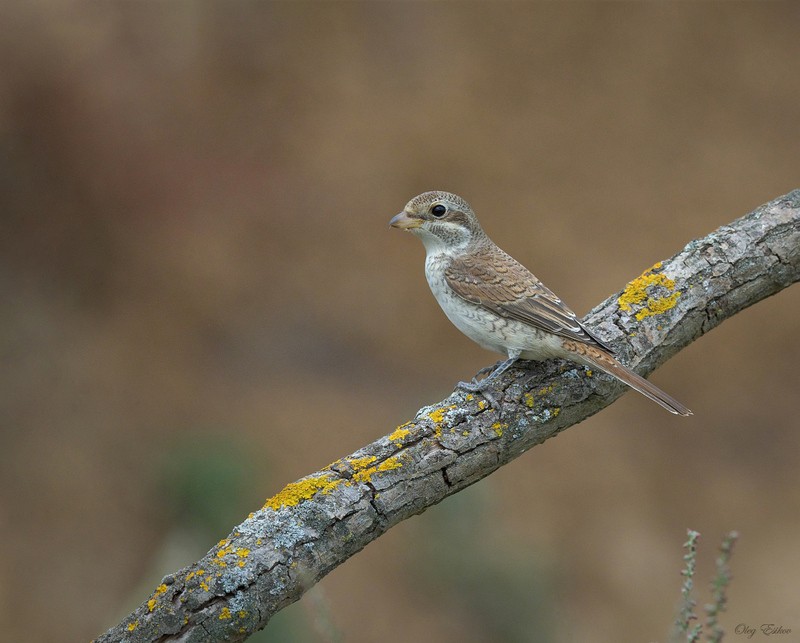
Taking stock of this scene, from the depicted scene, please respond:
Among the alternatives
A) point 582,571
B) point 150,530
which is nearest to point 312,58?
point 150,530

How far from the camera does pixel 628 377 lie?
14.4ft

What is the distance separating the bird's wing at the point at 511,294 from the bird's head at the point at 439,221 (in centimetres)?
18

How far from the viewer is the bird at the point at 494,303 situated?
4465 millimetres

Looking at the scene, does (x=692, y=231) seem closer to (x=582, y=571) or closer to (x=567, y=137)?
(x=567, y=137)

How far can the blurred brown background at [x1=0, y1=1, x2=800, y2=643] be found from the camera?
8688 mm

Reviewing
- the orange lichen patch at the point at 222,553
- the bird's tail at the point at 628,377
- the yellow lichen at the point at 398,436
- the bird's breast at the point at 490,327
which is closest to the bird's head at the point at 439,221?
the bird's breast at the point at 490,327

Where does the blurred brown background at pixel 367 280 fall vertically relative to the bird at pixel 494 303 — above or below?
above

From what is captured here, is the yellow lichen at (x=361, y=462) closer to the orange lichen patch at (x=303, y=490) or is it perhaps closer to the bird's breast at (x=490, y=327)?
the orange lichen patch at (x=303, y=490)

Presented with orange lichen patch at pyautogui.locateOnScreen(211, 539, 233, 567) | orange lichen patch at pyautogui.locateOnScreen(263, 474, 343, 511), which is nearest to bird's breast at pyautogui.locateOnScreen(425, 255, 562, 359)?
orange lichen patch at pyautogui.locateOnScreen(263, 474, 343, 511)

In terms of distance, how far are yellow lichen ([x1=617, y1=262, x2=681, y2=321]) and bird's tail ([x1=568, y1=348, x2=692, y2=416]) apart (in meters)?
0.46

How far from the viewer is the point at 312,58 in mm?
10797

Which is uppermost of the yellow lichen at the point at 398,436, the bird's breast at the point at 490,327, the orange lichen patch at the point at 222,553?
the bird's breast at the point at 490,327

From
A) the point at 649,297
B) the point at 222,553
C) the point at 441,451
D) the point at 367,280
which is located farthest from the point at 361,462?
the point at 367,280

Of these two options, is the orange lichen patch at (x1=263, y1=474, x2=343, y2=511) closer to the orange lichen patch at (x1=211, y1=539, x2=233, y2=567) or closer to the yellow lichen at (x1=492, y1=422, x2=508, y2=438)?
the orange lichen patch at (x1=211, y1=539, x2=233, y2=567)
